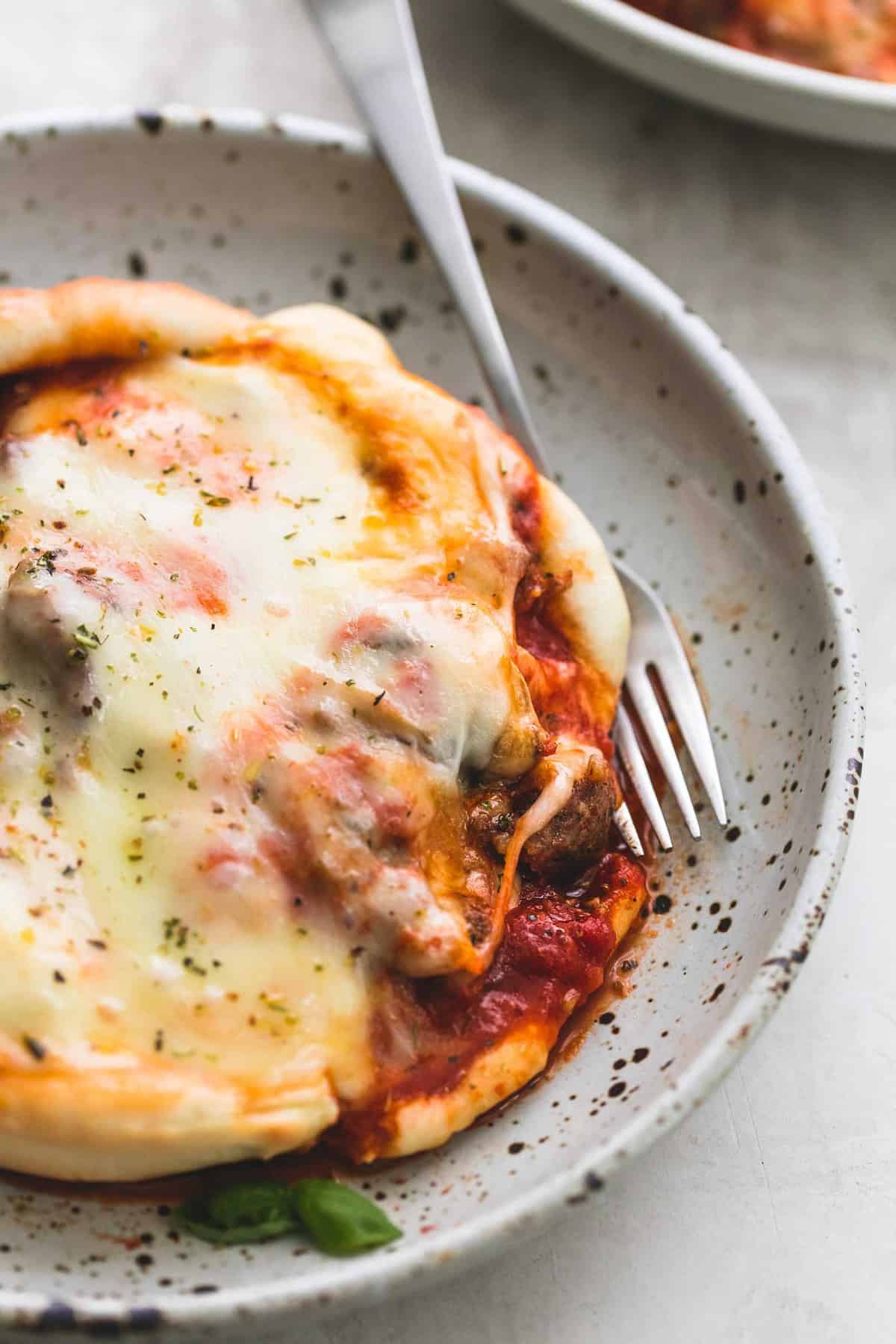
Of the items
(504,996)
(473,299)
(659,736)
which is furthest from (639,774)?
(473,299)

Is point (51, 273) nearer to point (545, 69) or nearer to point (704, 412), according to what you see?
point (704, 412)

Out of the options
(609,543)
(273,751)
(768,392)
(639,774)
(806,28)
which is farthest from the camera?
(806,28)

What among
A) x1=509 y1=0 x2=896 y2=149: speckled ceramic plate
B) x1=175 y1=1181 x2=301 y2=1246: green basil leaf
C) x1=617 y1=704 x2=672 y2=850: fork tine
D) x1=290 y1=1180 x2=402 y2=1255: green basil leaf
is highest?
x1=509 y1=0 x2=896 y2=149: speckled ceramic plate

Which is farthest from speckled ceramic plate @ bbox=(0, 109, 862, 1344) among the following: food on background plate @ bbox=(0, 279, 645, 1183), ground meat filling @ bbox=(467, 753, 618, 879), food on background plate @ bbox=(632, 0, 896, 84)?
food on background plate @ bbox=(632, 0, 896, 84)

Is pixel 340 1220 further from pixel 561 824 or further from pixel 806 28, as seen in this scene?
pixel 806 28

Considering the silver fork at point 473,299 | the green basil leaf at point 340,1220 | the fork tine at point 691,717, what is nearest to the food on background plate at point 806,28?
the silver fork at point 473,299

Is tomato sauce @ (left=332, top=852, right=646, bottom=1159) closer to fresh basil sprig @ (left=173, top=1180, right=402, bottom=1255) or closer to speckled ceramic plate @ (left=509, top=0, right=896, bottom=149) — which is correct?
fresh basil sprig @ (left=173, top=1180, right=402, bottom=1255)
